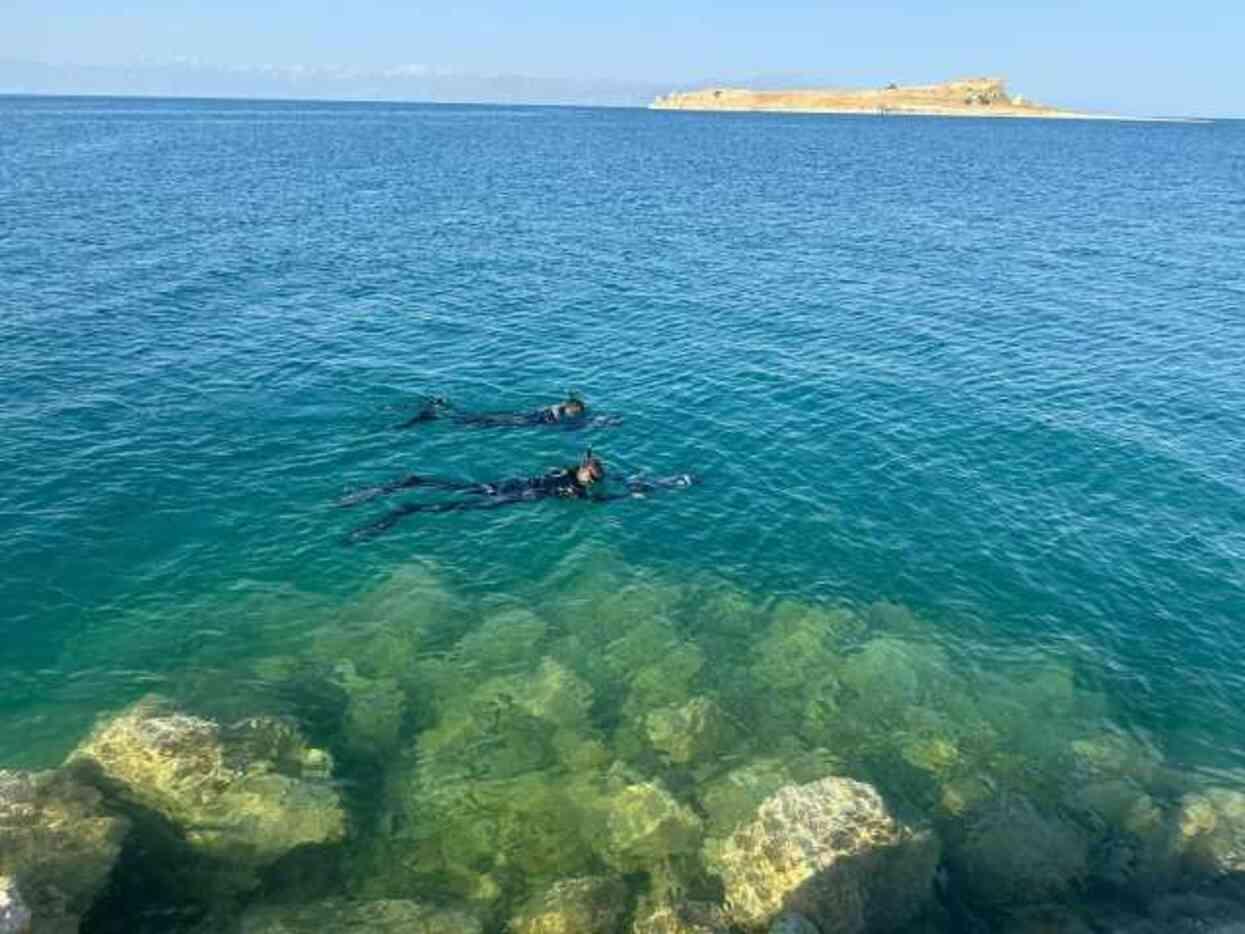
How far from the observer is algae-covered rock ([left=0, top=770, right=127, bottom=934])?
62.5 feet

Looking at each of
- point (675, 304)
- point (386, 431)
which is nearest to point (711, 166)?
point (675, 304)

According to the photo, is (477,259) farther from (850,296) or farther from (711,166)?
(711,166)

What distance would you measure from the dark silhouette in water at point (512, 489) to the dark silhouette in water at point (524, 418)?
573 cm

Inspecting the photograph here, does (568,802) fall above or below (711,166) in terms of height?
above

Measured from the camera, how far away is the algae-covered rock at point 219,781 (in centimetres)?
2186

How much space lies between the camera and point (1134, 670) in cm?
2902

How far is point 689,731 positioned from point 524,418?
22600mm

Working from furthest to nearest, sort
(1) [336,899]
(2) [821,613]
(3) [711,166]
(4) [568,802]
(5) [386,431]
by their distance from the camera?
(3) [711,166]
(5) [386,431]
(2) [821,613]
(4) [568,802]
(1) [336,899]

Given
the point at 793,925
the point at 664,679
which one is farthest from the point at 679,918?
the point at 664,679

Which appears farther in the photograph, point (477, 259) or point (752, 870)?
point (477, 259)

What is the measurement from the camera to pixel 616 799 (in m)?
23.5

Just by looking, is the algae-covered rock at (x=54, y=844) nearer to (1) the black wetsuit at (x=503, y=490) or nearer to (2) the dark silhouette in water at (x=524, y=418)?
(1) the black wetsuit at (x=503, y=490)

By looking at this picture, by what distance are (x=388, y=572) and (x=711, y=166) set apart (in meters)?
140

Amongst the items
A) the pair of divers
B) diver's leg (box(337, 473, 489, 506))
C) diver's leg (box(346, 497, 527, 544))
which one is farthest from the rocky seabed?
diver's leg (box(337, 473, 489, 506))
